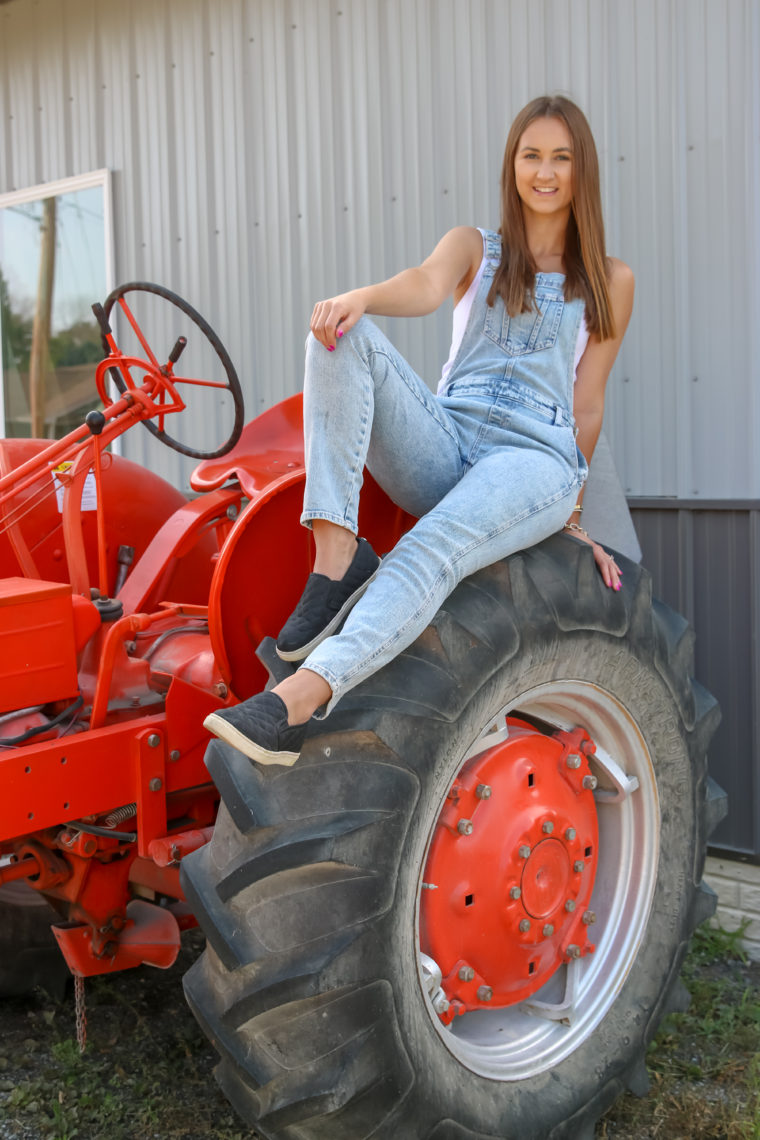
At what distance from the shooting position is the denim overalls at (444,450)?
1.83 metres

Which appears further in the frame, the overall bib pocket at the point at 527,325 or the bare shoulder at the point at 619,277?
the bare shoulder at the point at 619,277

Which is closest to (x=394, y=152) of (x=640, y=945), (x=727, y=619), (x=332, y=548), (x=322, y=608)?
(x=727, y=619)

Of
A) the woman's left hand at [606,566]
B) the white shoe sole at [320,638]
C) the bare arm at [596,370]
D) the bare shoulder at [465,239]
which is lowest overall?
the white shoe sole at [320,638]

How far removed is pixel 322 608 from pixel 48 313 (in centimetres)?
415

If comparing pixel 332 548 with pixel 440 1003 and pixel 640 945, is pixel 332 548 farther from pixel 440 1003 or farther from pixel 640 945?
pixel 640 945

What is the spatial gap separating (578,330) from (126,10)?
317 cm

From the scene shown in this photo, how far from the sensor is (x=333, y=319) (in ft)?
6.27

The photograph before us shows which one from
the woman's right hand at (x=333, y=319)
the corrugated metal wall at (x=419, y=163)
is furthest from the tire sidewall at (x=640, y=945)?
the corrugated metal wall at (x=419, y=163)

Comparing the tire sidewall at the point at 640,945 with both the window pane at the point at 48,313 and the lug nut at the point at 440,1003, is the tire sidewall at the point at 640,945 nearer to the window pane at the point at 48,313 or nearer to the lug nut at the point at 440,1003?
the lug nut at the point at 440,1003

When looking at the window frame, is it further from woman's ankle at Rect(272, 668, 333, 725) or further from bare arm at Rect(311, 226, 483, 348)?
woman's ankle at Rect(272, 668, 333, 725)

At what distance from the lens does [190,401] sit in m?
4.54

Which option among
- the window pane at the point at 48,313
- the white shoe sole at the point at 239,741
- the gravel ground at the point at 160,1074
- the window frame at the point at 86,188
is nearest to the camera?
the white shoe sole at the point at 239,741

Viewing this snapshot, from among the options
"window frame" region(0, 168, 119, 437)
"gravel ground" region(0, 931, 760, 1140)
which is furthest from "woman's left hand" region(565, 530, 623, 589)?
"window frame" region(0, 168, 119, 437)

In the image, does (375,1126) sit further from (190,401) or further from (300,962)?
(190,401)
